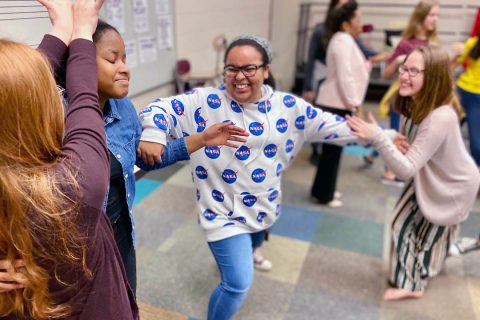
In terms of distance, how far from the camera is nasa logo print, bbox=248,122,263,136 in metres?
1.51

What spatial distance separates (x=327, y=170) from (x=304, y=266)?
87cm

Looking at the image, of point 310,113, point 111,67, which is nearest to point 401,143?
point 310,113

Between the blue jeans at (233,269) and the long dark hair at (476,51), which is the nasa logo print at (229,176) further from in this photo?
the long dark hair at (476,51)

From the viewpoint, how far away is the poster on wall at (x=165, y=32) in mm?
3070

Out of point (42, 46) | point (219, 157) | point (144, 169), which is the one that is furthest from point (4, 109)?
point (219, 157)

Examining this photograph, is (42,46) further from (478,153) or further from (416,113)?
(478,153)

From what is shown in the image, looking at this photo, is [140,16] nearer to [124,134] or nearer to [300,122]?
[300,122]

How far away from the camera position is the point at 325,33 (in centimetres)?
279

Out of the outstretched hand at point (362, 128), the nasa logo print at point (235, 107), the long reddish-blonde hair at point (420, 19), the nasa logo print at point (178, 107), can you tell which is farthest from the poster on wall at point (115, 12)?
the long reddish-blonde hair at point (420, 19)

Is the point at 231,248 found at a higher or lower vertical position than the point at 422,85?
lower

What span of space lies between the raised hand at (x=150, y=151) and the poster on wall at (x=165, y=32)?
206 centimetres

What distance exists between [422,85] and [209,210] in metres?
1.09

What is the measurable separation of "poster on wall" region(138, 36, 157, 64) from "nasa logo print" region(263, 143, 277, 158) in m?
1.76

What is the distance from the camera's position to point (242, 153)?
4.95 feet
